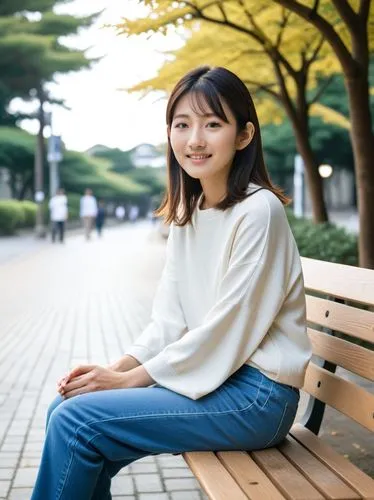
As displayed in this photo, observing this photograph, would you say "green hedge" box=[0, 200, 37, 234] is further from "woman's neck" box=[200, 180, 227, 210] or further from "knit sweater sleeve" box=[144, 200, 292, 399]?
"knit sweater sleeve" box=[144, 200, 292, 399]

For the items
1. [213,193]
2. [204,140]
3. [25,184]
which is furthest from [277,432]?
[25,184]

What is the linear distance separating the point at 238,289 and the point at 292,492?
0.58 meters

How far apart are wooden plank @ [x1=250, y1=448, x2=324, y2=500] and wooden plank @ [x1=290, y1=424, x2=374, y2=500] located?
12 centimetres

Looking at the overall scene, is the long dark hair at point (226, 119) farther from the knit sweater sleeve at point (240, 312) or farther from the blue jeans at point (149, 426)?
the blue jeans at point (149, 426)

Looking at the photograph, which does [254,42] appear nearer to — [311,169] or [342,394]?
[311,169]

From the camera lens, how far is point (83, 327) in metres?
8.84

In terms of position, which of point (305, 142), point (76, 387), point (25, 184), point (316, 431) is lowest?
point (316, 431)

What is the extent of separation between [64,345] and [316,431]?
4.86 metres

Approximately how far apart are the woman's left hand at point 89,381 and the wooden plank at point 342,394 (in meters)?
0.77

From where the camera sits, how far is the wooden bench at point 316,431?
87.0 inches

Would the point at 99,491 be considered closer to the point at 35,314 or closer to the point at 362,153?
the point at 362,153

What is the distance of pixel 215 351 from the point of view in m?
2.44

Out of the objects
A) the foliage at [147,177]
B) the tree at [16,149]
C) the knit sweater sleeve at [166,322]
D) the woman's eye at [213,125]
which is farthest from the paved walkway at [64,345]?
the foliage at [147,177]

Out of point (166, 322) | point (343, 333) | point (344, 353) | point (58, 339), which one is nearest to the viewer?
point (166, 322)
